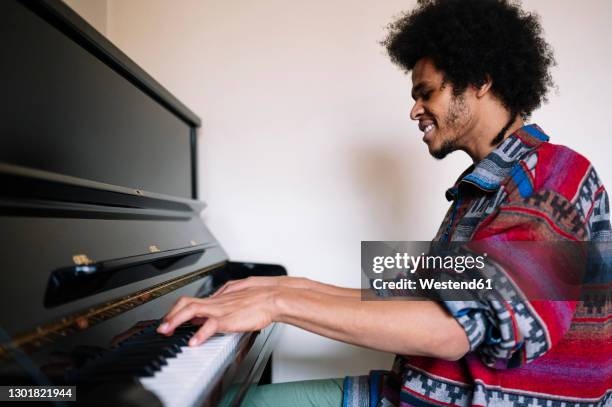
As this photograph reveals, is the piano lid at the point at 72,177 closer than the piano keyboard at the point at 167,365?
No

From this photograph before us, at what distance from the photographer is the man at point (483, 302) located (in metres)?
0.61

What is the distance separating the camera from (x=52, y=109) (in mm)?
810

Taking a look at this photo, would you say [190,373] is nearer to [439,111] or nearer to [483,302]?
[483,302]

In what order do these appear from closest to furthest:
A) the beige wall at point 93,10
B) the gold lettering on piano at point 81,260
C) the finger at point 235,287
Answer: the gold lettering on piano at point 81,260 → the finger at point 235,287 → the beige wall at point 93,10

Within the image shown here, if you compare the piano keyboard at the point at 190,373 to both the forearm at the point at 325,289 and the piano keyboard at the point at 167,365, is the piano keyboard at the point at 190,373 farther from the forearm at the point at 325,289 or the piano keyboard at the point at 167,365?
the forearm at the point at 325,289

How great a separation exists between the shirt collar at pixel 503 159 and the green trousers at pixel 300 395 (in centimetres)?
63

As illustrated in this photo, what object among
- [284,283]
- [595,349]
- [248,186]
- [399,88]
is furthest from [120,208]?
[399,88]

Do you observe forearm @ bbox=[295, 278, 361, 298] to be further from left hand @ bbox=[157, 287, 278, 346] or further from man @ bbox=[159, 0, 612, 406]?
left hand @ bbox=[157, 287, 278, 346]

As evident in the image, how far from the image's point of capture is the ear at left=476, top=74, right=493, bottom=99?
90 centimetres

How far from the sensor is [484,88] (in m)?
0.90

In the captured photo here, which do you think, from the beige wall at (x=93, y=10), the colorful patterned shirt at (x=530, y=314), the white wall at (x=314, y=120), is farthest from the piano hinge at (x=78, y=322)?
the beige wall at (x=93, y=10)

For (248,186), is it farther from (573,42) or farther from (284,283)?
(573,42)

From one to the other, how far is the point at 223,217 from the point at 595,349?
4.41 feet

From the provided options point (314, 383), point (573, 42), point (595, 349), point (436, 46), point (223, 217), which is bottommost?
point (314, 383)
